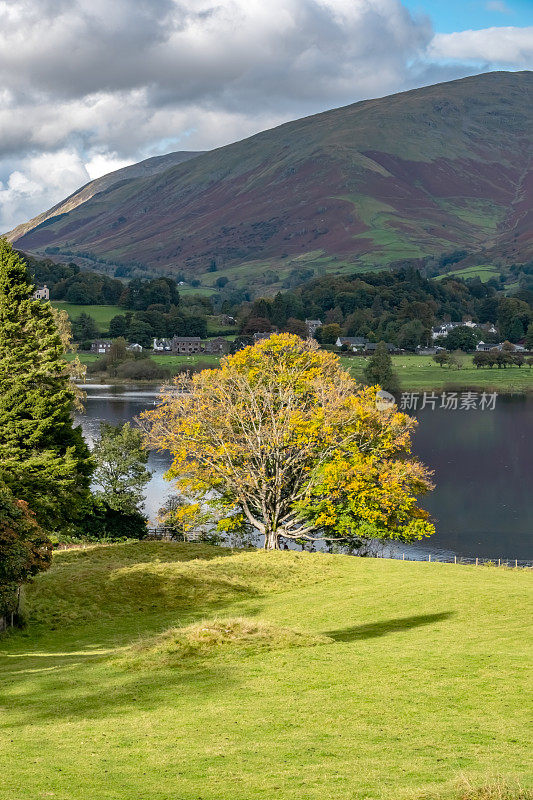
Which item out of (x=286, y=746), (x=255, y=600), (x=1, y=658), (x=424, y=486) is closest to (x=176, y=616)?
(x=255, y=600)

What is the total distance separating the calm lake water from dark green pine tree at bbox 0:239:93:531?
23.0 meters

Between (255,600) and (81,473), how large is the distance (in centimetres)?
1616

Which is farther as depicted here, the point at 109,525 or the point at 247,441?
the point at 109,525

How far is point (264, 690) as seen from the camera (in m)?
17.9

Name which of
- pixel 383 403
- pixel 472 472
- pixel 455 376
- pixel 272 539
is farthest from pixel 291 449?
pixel 455 376

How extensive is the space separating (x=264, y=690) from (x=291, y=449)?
30731mm

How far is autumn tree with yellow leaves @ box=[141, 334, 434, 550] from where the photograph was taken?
45.8 metres

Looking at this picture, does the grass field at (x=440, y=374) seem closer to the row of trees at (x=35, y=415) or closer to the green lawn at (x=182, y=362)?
the green lawn at (x=182, y=362)

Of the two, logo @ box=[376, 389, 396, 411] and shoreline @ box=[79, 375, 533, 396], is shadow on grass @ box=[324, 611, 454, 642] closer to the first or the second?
logo @ box=[376, 389, 396, 411]

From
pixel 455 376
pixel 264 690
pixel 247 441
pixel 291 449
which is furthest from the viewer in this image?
pixel 455 376

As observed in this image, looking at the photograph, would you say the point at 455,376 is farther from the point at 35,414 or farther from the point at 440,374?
the point at 35,414

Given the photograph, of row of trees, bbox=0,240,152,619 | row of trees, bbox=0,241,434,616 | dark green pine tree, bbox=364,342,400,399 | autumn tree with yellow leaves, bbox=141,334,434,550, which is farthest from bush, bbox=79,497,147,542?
dark green pine tree, bbox=364,342,400,399

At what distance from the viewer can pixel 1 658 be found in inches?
940

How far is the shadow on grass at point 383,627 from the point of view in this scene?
24422 millimetres
